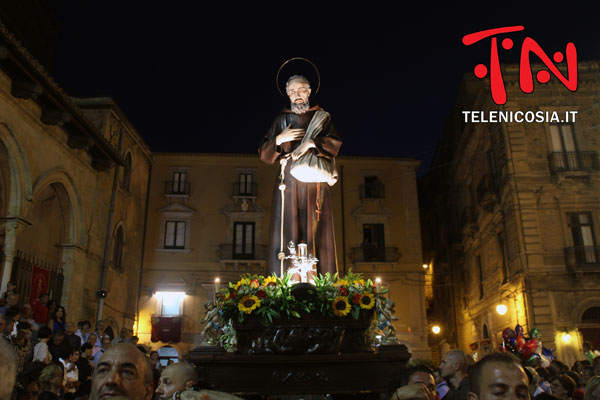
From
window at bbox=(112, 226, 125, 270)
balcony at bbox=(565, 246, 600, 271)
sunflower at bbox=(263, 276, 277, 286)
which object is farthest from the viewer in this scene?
window at bbox=(112, 226, 125, 270)

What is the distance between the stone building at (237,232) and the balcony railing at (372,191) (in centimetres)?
6

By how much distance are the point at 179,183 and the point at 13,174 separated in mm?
16045

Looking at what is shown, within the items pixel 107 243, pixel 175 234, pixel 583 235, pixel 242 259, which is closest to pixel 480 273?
pixel 583 235

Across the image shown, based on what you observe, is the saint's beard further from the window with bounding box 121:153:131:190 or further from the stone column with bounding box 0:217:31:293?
the window with bounding box 121:153:131:190

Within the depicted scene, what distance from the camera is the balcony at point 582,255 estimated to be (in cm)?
1997

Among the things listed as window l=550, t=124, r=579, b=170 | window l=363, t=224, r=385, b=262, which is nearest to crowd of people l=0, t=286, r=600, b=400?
window l=550, t=124, r=579, b=170

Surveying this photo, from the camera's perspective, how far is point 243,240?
29156 mm

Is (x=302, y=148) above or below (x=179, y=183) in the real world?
below

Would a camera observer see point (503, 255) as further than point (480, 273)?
No

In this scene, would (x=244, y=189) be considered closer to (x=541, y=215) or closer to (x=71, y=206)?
(x=71, y=206)

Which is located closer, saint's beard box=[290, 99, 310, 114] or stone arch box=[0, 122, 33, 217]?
saint's beard box=[290, 99, 310, 114]

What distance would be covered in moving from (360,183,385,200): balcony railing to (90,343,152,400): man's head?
2806 centimetres

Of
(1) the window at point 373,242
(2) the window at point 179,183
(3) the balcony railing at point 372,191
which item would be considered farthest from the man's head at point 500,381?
(2) the window at point 179,183

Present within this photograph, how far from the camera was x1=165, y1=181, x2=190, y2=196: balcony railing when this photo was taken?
2956 centimetres
